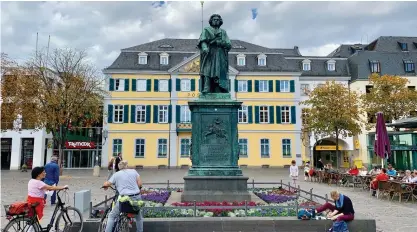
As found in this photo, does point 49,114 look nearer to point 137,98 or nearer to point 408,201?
point 137,98

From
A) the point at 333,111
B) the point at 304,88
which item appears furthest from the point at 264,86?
the point at 333,111

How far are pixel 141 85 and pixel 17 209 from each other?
117 feet

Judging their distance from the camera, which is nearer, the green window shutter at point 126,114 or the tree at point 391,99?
the tree at point 391,99

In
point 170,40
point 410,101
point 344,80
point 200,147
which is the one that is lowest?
point 200,147

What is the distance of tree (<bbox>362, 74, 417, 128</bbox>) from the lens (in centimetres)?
3450

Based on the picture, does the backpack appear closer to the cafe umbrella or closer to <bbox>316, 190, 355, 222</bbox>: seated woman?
<bbox>316, 190, 355, 222</bbox>: seated woman

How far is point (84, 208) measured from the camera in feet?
28.1

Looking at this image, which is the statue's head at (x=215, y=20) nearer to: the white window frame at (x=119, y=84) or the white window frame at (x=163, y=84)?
the white window frame at (x=163, y=84)

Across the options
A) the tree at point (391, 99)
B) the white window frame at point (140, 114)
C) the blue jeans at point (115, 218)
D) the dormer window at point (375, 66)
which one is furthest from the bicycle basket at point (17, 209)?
the dormer window at point (375, 66)

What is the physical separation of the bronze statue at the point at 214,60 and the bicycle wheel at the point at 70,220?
16.1 feet

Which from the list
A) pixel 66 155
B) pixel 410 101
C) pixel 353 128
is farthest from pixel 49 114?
pixel 410 101

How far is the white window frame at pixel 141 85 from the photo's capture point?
4137 cm

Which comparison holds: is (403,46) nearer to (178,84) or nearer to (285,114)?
(285,114)

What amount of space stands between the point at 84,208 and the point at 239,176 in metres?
3.99
